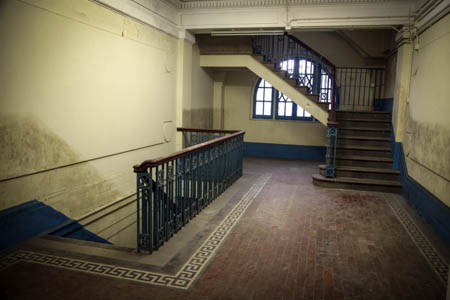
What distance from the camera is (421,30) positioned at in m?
6.63

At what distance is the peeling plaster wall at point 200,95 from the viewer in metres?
9.35

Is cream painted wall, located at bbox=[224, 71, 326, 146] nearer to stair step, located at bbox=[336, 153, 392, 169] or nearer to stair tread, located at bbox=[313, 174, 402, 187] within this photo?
stair step, located at bbox=[336, 153, 392, 169]

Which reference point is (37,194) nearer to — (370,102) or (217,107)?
(217,107)

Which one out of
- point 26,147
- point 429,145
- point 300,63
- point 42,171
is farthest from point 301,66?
point 26,147

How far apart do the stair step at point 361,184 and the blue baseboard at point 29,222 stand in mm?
4908

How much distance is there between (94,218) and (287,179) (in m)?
4.38

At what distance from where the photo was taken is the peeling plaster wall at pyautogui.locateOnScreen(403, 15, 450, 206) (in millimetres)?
5020

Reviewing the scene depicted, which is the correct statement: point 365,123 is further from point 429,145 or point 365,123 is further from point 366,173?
point 429,145

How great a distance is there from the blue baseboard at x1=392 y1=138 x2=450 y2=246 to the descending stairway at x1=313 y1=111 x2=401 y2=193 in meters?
0.27

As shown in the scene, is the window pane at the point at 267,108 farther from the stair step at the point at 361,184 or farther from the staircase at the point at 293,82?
the stair step at the point at 361,184

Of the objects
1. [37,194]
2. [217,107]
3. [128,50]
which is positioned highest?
[128,50]

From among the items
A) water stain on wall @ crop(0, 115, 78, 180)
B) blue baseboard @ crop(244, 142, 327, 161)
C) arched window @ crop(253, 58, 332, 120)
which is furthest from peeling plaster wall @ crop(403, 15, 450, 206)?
water stain on wall @ crop(0, 115, 78, 180)

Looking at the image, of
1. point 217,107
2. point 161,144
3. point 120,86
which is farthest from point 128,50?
point 217,107

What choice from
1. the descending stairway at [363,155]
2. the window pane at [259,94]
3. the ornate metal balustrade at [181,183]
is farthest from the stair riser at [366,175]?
the window pane at [259,94]
